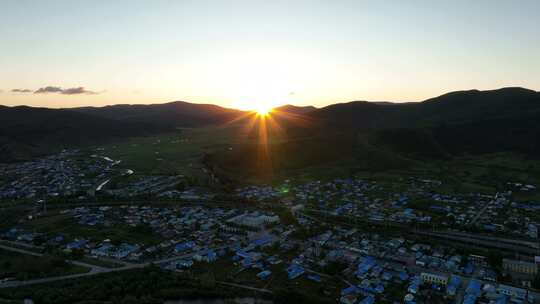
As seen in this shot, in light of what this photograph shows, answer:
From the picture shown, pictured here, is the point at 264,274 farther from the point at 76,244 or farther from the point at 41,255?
the point at 41,255

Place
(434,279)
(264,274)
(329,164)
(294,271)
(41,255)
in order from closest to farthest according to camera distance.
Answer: (434,279) → (264,274) → (294,271) → (41,255) → (329,164)

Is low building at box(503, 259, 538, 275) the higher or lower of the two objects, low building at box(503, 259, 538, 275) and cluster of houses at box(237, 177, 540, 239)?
the lower

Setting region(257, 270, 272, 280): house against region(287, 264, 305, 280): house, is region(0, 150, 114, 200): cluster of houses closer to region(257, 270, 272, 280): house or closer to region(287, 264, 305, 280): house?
region(257, 270, 272, 280): house

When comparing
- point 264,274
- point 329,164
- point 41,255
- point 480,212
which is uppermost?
point 329,164

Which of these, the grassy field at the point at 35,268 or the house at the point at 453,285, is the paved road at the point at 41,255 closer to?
the grassy field at the point at 35,268

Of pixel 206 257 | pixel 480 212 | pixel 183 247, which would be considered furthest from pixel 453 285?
pixel 183 247

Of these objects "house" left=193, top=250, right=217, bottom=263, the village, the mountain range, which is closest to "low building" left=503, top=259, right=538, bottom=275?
the village

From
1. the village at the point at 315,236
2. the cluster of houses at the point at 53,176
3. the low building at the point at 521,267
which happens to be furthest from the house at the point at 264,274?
the cluster of houses at the point at 53,176
